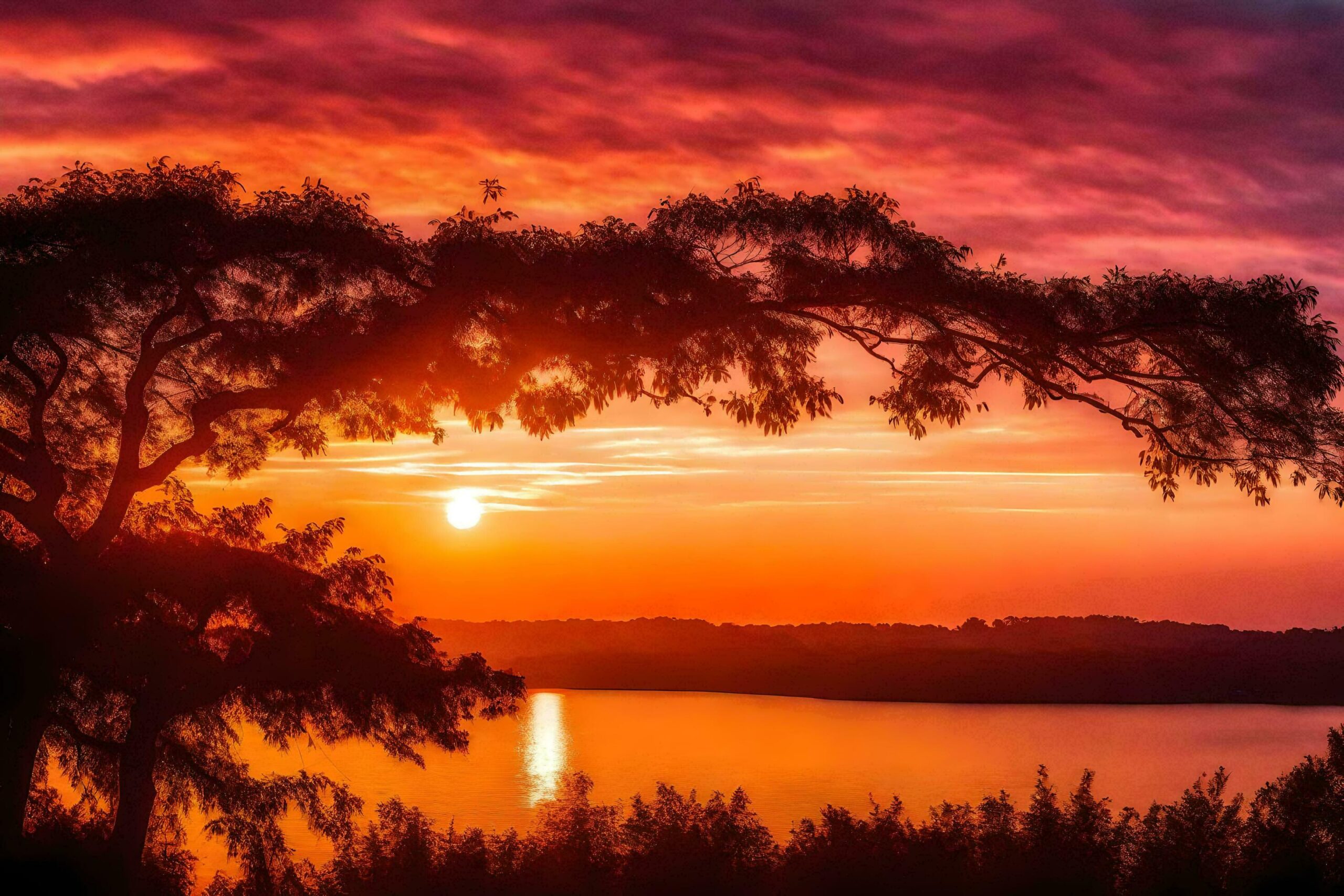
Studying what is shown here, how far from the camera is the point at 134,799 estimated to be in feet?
42.7

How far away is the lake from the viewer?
4800cm

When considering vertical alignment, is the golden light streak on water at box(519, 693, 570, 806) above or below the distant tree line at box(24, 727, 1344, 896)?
below

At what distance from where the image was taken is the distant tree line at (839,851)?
13.0 meters

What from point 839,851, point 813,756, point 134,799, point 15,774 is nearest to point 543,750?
point 813,756

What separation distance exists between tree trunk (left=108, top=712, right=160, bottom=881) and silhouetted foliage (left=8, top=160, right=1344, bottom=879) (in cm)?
4

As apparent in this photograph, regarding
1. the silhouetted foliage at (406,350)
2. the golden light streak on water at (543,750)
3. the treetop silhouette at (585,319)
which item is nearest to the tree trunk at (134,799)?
the silhouetted foliage at (406,350)

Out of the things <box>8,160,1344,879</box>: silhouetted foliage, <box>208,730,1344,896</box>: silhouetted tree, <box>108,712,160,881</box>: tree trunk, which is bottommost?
→ <box>208,730,1344,896</box>: silhouetted tree

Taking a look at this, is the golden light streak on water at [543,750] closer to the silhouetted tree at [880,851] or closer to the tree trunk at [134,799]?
the silhouetted tree at [880,851]

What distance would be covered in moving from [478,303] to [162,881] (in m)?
7.34

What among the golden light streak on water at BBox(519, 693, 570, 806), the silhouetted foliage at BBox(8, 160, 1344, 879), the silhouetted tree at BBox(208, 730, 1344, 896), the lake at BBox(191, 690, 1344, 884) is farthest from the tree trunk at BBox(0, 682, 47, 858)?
the golden light streak on water at BBox(519, 693, 570, 806)

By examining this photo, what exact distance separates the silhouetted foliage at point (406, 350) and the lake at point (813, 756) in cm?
1360

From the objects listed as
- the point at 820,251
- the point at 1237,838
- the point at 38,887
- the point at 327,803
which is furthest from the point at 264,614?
the point at 1237,838

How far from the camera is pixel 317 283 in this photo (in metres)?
12.4

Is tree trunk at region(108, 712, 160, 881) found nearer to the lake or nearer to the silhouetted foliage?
the silhouetted foliage
